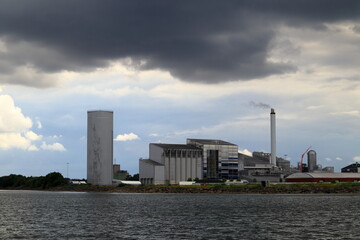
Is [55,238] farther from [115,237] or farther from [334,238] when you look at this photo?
[334,238]

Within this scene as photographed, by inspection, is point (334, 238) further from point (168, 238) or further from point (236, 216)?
point (236, 216)

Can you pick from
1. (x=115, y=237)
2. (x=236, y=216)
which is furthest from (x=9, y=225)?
(x=236, y=216)

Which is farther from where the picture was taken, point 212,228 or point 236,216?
point 236,216

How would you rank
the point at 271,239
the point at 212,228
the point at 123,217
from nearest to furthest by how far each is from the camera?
1. the point at 271,239
2. the point at 212,228
3. the point at 123,217

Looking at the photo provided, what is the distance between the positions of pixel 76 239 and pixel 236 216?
1516 inches

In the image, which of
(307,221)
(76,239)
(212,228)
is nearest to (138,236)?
(76,239)

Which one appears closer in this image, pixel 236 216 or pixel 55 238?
pixel 55 238

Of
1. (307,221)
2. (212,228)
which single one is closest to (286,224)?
(307,221)

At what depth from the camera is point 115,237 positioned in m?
62.3

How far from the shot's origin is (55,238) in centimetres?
6125

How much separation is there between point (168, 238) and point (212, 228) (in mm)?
12115

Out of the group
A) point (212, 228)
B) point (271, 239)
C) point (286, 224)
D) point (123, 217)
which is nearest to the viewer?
point (271, 239)

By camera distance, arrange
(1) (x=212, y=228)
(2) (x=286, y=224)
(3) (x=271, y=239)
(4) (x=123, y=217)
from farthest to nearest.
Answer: (4) (x=123, y=217) → (2) (x=286, y=224) → (1) (x=212, y=228) → (3) (x=271, y=239)

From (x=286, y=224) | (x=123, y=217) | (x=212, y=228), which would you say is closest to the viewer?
(x=212, y=228)
